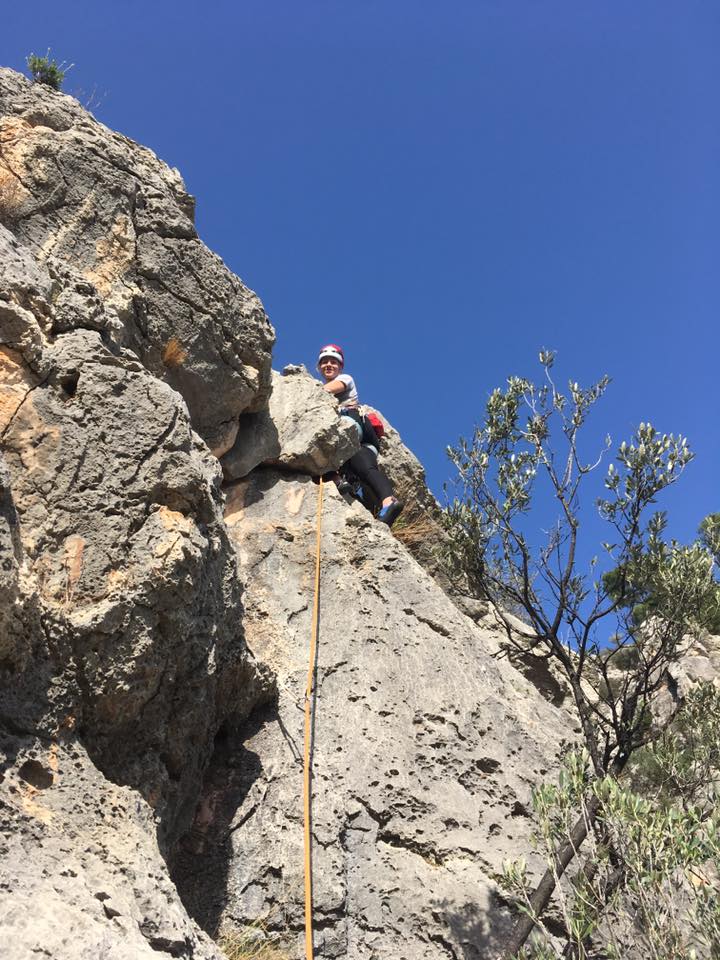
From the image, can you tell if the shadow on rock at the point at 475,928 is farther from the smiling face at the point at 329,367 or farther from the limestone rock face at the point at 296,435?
the smiling face at the point at 329,367

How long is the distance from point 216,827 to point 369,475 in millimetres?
6900

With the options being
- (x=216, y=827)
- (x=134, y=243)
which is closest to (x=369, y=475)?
(x=134, y=243)

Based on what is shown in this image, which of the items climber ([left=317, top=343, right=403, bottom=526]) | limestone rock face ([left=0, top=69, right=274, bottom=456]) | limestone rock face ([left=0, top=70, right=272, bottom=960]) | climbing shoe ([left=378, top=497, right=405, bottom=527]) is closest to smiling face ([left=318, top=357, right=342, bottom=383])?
climber ([left=317, top=343, right=403, bottom=526])

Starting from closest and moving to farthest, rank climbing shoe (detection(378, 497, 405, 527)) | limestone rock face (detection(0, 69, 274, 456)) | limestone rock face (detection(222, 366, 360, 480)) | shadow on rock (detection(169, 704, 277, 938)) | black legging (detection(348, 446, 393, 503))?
shadow on rock (detection(169, 704, 277, 938))
limestone rock face (detection(0, 69, 274, 456))
limestone rock face (detection(222, 366, 360, 480))
climbing shoe (detection(378, 497, 405, 527))
black legging (detection(348, 446, 393, 503))

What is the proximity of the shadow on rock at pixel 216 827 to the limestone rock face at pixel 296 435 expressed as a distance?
429 cm

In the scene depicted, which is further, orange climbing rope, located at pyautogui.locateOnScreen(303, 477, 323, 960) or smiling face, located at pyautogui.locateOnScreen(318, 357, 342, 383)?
Result: smiling face, located at pyautogui.locateOnScreen(318, 357, 342, 383)

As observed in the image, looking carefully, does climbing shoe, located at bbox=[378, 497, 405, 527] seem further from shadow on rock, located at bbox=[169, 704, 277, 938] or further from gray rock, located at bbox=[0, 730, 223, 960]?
gray rock, located at bbox=[0, 730, 223, 960]

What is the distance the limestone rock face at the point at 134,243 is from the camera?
901cm

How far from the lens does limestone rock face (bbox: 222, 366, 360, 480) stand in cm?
1152

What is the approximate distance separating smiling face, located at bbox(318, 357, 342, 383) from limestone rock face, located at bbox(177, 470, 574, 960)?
176 inches

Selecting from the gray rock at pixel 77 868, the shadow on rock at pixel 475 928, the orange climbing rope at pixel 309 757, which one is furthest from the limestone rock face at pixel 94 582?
the shadow on rock at pixel 475 928

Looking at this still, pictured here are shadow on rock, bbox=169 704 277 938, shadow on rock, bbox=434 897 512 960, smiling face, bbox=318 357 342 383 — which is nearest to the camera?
shadow on rock, bbox=434 897 512 960

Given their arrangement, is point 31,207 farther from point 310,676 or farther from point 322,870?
point 322,870

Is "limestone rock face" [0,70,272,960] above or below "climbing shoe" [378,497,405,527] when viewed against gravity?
below
